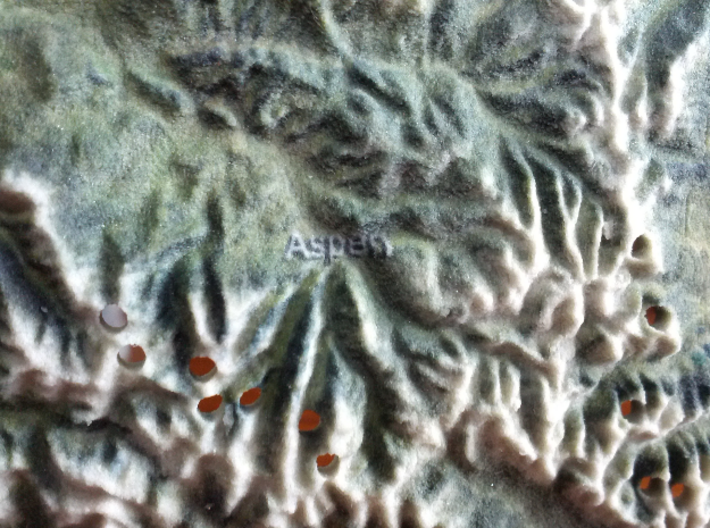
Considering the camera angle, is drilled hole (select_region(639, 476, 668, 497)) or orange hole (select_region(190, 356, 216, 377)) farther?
drilled hole (select_region(639, 476, 668, 497))

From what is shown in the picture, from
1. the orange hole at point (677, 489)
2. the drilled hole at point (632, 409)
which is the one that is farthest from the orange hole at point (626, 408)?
the orange hole at point (677, 489)

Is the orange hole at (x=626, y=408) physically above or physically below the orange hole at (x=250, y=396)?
below

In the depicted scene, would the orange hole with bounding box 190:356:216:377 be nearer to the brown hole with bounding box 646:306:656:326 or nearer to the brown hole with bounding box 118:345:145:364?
the brown hole with bounding box 118:345:145:364

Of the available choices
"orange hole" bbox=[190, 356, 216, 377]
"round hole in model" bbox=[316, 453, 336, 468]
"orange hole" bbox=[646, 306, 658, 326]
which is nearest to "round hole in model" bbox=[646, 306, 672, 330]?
"orange hole" bbox=[646, 306, 658, 326]

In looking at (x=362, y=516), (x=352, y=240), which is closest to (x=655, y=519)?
(x=362, y=516)

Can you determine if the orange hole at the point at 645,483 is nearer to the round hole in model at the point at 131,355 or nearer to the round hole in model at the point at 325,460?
the round hole in model at the point at 325,460

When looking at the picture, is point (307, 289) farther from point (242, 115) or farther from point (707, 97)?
point (707, 97)
